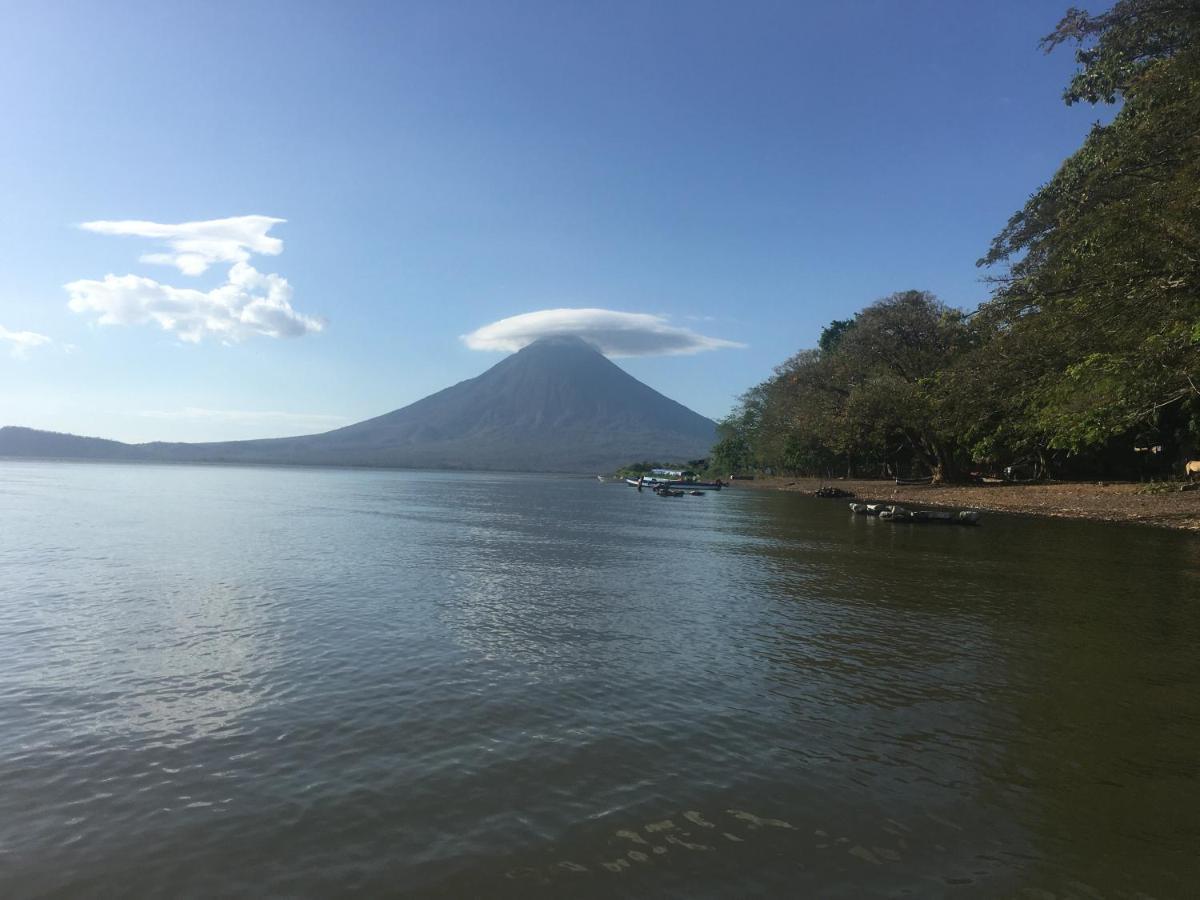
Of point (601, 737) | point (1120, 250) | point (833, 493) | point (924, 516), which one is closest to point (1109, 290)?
point (1120, 250)

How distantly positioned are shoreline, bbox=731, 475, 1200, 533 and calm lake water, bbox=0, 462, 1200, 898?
19402 mm

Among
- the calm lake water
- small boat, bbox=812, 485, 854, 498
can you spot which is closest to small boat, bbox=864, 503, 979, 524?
the calm lake water

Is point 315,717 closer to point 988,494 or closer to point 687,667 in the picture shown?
point 687,667

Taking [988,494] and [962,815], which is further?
[988,494]

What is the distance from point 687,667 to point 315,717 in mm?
5616

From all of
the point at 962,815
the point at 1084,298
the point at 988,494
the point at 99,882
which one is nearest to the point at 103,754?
the point at 99,882

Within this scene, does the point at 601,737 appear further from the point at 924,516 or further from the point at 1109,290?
the point at 924,516

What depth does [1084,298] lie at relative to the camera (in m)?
27.5

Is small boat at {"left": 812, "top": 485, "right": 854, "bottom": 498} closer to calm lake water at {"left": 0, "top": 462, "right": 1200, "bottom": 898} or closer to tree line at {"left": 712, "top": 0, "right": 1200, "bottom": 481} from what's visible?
tree line at {"left": 712, "top": 0, "right": 1200, "bottom": 481}

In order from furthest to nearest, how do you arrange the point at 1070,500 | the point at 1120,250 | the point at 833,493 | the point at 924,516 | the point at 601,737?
the point at 833,493
the point at 1070,500
the point at 924,516
the point at 1120,250
the point at 601,737

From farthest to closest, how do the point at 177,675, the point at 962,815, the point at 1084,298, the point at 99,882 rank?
the point at 1084,298
the point at 177,675
the point at 962,815
the point at 99,882

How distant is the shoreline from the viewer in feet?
112

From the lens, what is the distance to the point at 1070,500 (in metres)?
42.4

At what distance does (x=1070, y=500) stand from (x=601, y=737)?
146 feet
